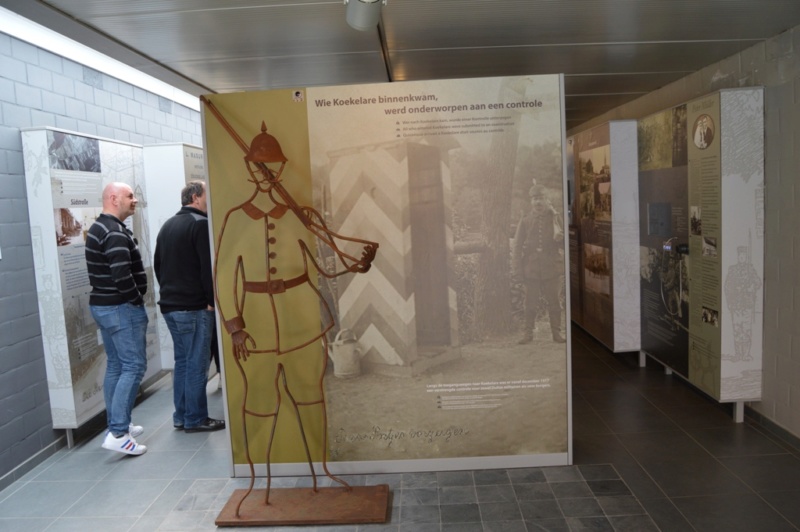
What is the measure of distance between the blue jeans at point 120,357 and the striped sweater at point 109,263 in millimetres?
72

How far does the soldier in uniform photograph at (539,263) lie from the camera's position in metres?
3.51

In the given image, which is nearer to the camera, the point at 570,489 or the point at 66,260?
the point at 570,489

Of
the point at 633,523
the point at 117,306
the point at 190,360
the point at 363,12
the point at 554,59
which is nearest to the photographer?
the point at 363,12

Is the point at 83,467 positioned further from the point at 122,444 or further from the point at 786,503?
the point at 786,503

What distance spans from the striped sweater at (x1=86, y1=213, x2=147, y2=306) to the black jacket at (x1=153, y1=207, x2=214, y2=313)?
275mm

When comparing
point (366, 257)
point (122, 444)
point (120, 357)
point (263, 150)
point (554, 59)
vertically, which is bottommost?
point (122, 444)

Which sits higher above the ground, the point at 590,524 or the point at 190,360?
the point at 190,360

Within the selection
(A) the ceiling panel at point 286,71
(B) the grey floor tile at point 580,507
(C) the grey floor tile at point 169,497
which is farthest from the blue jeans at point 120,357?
(B) the grey floor tile at point 580,507

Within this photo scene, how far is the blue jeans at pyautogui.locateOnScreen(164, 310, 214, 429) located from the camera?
4.40 metres

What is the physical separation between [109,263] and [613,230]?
4.00 m

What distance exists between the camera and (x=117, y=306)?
408 cm

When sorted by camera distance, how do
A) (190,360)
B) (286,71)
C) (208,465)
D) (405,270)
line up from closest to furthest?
(405,270)
(208,465)
(190,360)
(286,71)

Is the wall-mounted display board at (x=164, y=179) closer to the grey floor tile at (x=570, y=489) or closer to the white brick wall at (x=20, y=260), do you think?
the white brick wall at (x=20, y=260)

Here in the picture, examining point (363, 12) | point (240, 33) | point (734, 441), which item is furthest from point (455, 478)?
point (240, 33)
